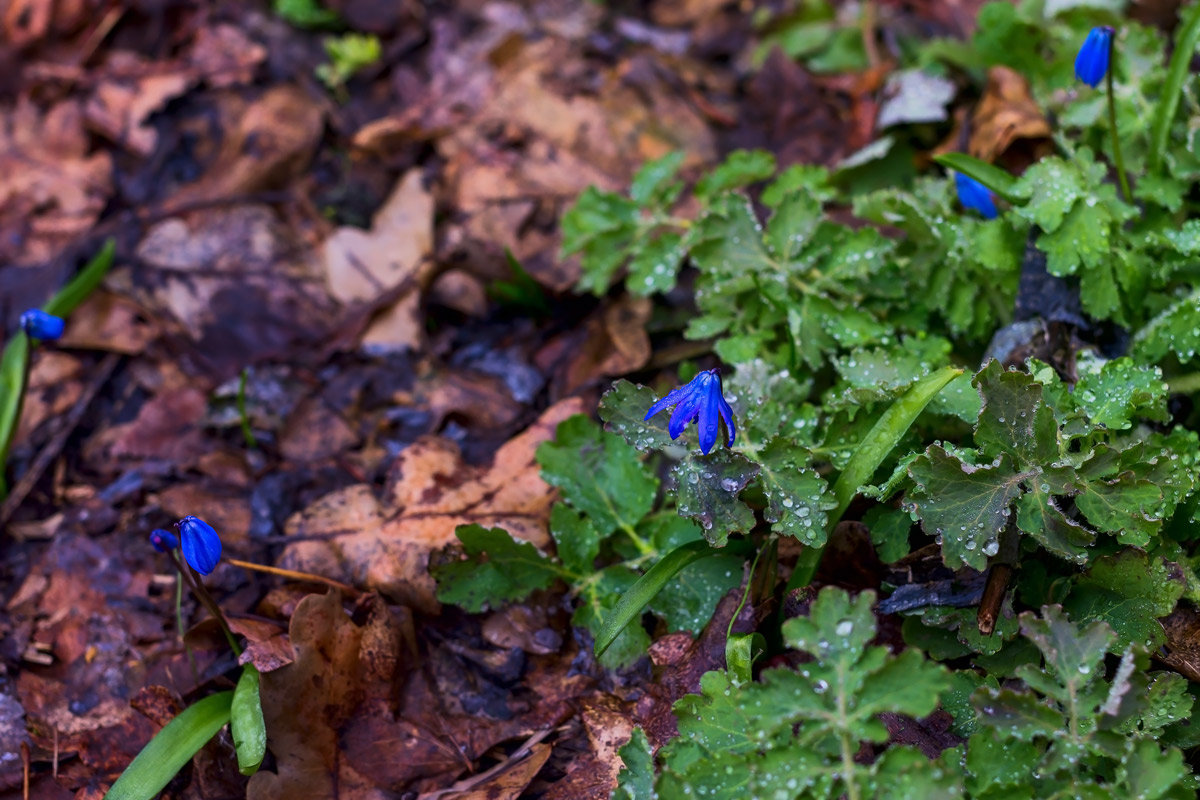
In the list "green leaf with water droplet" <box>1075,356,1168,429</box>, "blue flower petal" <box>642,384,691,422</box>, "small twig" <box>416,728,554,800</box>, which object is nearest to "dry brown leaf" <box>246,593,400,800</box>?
A: "small twig" <box>416,728,554,800</box>

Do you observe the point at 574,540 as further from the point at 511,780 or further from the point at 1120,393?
the point at 1120,393

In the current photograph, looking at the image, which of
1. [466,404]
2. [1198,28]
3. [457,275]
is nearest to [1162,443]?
[1198,28]

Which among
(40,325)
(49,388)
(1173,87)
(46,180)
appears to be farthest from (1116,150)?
(46,180)

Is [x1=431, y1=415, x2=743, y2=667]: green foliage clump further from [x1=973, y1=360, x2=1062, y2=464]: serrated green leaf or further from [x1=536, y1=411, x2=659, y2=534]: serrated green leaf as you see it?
[x1=973, y1=360, x2=1062, y2=464]: serrated green leaf

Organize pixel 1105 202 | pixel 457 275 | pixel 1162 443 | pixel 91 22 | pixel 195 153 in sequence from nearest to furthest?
pixel 1162 443, pixel 1105 202, pixel 457 275, pixel 195 153, pixel 91 22

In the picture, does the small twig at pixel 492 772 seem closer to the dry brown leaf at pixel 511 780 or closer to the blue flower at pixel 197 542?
the dry brown leaf at pixel 511 780

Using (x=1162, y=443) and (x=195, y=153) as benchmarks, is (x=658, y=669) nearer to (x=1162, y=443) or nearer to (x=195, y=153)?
(x=1162, y=443)
